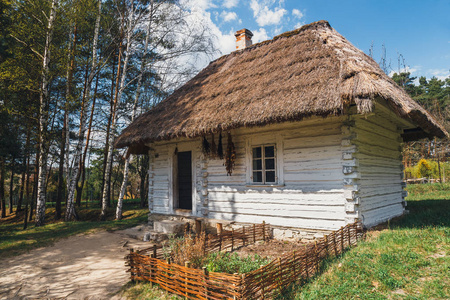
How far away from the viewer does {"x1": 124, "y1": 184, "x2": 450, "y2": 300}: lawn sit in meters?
3.33

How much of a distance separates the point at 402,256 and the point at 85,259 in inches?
245

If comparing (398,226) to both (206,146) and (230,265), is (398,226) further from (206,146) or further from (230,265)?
(206,146)

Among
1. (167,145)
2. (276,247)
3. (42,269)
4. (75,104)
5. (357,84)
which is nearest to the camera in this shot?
(357,84)

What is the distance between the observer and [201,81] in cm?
1016

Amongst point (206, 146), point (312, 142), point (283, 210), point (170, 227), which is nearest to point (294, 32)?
point (312, 142)

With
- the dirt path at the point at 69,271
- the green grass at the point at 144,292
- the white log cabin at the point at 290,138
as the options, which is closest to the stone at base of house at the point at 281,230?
the white log cabin at the point at 290,138

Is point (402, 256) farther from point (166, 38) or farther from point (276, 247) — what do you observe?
point (166, 38)

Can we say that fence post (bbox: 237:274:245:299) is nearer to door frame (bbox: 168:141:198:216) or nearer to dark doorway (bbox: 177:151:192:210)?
door frame (bbox: 168:141:198:216)

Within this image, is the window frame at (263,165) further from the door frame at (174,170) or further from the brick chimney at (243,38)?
the brick chimney at (243,38)

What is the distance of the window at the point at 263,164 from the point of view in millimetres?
6910

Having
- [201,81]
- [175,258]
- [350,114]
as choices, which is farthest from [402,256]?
[201,81]

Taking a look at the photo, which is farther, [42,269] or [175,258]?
[42,269]

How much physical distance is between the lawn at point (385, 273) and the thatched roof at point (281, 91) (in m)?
2.38

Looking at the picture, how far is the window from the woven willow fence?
7.10 ft
